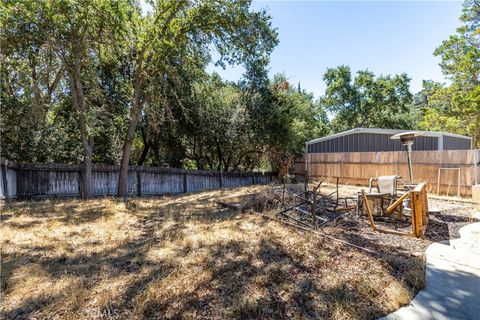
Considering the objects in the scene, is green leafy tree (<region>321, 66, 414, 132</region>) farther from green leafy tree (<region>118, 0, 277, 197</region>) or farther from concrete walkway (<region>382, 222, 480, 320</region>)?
concrete walkway (<region>382, 222, 480, 320</region>)

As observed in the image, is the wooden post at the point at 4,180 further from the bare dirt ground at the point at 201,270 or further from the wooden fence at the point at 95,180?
the bare dirt ground at the point at 201,270

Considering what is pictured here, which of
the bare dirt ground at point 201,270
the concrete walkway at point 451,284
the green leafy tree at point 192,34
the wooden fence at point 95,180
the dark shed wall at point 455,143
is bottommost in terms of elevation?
the concrete walkway at point 451,284

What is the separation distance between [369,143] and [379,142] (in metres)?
0.45

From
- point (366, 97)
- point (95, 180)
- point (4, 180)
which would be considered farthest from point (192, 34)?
point (366, 97)

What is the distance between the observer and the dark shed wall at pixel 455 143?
1226 cm

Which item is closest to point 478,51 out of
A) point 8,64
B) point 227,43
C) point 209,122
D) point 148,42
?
point 227,43

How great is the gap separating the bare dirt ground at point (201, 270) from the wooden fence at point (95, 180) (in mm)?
3037

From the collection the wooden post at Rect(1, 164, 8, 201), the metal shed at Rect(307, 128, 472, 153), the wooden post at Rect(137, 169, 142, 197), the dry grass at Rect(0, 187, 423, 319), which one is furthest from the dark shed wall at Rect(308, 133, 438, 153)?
the wooden post at Rect(1, 164, 8, 201)

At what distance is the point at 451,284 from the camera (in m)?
2.75

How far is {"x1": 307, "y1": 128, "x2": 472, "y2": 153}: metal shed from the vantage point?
1219 cm

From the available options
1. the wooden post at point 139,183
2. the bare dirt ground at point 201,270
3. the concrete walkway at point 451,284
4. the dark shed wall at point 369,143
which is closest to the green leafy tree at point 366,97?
the dark shed wall at point 369,143

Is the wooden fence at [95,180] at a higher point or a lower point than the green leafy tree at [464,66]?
lower

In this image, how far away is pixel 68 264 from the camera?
10.1 ft

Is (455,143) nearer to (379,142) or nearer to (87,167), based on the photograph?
(379,142)
